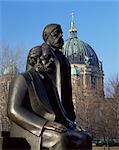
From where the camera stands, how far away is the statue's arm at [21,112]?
5.13 metres

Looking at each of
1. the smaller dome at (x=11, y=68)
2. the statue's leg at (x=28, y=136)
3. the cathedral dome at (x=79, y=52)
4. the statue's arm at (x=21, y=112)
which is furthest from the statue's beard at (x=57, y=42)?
the cathedral dome at (x=79, y=52)

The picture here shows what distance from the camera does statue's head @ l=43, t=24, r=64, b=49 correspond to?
6202mm

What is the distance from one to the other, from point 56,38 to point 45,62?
679 mm

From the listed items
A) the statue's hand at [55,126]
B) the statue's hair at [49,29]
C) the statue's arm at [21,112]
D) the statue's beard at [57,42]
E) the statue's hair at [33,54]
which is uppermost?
the statue's hair at [49,29]

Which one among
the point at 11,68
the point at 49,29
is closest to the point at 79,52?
the point at 11,68

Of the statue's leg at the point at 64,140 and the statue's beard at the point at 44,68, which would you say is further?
the statue's beard at the point at 44,68

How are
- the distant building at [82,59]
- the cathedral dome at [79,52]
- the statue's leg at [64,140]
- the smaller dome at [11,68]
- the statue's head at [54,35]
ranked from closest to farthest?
the statue's leg at [64,140]
the statue's head at [54,35]
the smaller dome at [11,68]
the distant building at [82,59]
the cathedral dome at [79,52]

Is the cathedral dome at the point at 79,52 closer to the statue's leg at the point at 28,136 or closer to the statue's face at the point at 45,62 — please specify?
the statue's face at the point at 45,62

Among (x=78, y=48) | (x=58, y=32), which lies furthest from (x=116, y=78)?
(x=78, y=48)

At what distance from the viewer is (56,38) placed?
245 inches

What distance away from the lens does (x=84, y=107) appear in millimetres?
44219

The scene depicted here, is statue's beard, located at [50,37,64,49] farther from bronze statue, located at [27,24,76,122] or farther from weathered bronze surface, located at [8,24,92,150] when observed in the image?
weathered bronze surface, located at [8,24,92,150]

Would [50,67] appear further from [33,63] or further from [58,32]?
[58,32]

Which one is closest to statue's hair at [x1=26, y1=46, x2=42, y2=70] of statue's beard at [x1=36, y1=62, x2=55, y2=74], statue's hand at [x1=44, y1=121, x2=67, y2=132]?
statue's beard at [x1=36, y1=62, x2=55, y2=74]
